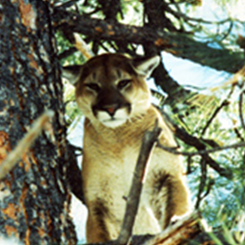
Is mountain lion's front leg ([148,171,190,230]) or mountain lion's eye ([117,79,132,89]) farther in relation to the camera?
mountain lion's eye ([117,79,132,89])

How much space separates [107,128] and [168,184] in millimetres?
587

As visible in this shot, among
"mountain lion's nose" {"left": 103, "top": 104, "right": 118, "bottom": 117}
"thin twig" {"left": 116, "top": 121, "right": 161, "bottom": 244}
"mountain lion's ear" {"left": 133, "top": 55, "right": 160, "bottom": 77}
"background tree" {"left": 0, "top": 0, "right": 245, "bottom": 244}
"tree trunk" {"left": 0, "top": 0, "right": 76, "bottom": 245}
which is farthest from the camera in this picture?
"mountain lion's ear" {"left": 133, "top": 55, "right": 160, "bottom": 77}

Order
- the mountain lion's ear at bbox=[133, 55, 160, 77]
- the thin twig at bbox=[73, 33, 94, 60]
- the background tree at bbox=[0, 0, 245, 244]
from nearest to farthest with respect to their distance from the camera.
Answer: the background tree at bbox=[0, 0, 245, 244] → the thin twig at bbox=[73, 33, 94, 60] → the mountain lion's ear at bbox=[133, 55, 160, 77]

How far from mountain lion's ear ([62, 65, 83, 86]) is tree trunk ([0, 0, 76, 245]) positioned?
703 millimetres

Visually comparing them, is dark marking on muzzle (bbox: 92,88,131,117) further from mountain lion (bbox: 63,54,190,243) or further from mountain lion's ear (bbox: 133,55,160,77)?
mountain lion's ear (bbox: 133,55,160,77)

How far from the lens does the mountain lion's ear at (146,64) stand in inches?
155

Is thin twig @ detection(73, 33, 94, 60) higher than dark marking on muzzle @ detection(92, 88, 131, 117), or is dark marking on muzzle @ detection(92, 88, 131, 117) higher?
thin twig @ detection(73, 33, 94, 60)

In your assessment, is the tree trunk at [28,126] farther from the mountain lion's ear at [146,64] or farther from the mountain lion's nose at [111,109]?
the mountain lion's ear at [146,64]

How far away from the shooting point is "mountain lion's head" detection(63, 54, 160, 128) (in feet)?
12.7

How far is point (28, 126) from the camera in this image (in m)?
2.88

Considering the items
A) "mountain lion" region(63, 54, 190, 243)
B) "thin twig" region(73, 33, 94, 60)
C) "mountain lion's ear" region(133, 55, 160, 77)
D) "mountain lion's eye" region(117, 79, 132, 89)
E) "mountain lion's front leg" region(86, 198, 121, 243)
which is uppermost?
"thin twig" region(73, 33, 94, 60)

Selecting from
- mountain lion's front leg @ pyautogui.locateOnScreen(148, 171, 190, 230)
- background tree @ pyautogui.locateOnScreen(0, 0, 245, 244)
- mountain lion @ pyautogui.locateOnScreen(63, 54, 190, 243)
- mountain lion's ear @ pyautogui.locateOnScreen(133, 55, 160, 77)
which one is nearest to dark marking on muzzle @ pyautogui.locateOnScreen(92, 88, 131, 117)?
mountain lion @ pyautogui.locateOnScreen(63, 54, 190, 243)

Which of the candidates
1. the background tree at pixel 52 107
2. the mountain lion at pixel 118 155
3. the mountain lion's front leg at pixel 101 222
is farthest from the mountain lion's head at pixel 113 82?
the mountain lion's front leg at pixel 101 222

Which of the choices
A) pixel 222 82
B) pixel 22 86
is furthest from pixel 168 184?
pixel 222 82
